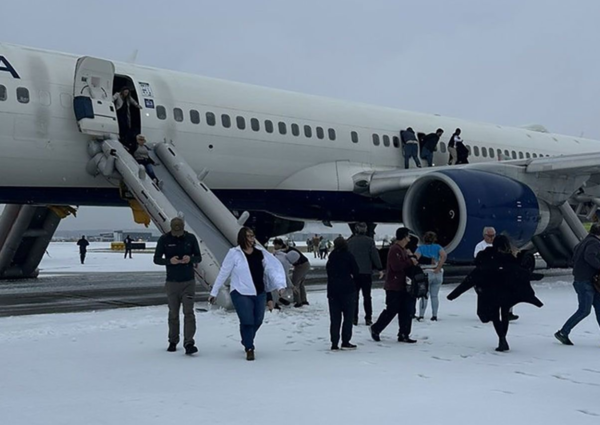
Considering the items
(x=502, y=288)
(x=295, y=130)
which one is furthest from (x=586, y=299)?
(x=295, y=130)

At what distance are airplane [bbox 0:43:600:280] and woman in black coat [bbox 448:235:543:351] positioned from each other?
4.41m

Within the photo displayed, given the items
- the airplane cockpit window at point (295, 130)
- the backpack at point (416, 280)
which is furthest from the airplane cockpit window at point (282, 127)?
the backpack at point (416, 280)

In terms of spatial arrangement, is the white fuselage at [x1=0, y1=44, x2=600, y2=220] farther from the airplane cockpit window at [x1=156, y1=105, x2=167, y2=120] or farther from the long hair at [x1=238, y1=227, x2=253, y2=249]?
the long hair at [x1=238, y1=227, x2=253, y2=249]

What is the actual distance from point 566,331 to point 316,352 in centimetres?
274

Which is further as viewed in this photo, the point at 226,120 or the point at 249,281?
the point at 226,120

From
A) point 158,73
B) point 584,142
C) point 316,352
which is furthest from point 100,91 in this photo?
point 584,142

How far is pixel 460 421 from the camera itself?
421cm

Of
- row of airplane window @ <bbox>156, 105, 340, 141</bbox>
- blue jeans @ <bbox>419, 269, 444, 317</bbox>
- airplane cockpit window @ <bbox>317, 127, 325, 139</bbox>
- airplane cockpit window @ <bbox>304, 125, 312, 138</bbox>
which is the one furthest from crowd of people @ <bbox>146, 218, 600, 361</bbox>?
airplane cockpit window @ <bbox>317, 127, 325, 139</bbox>

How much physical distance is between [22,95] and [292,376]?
7.33m

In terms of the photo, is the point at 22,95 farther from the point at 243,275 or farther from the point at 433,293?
the point at 433,293

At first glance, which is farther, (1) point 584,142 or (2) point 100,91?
(1) point 584,142

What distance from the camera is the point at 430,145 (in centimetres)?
1702

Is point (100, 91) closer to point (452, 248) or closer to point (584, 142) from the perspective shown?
point (452, 248)

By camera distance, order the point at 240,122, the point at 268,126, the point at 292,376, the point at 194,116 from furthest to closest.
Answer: the point at 268,126 < the point at 240,122 < the point at 194,116 < the point at 292,376
